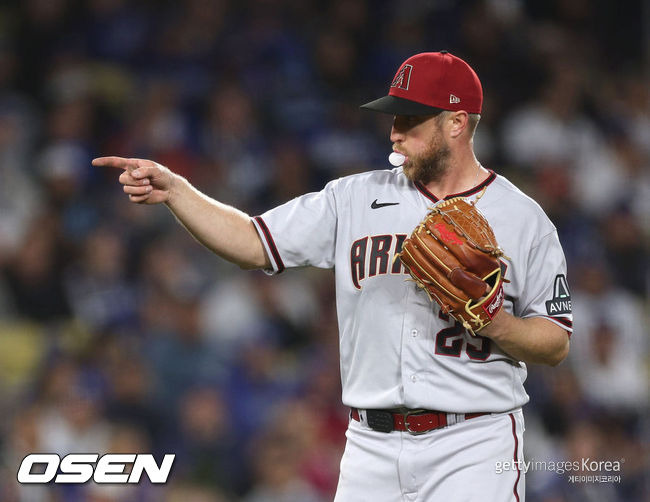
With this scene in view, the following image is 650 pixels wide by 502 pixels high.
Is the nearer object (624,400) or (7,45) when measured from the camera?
(624,400)

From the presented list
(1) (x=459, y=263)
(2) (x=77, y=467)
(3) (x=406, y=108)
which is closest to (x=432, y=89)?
(3) (x=406, y=108)

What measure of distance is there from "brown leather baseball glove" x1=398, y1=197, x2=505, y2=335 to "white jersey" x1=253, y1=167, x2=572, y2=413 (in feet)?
0.44

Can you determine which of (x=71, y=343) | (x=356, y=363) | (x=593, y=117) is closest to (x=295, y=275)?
(x=71, y=343)

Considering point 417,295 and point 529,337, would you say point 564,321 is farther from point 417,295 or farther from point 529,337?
point 417,295

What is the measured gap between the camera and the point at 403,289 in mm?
2488

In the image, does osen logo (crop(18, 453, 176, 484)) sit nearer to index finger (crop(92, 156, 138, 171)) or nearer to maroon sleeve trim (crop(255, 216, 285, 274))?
maroon sleeve trim (crop(255, 216, 285, 274))

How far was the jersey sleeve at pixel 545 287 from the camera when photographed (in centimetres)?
251

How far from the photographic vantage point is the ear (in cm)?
255

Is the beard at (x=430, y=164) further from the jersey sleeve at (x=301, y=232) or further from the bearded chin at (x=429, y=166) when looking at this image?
the jersey sleeve at (x=301, y=232)

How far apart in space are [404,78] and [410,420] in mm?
919

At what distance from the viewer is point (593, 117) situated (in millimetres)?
6598

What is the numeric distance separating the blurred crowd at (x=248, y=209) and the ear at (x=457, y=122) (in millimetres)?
2386

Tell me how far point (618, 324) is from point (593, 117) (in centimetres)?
168

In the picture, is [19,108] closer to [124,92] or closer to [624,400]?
[124,92]
